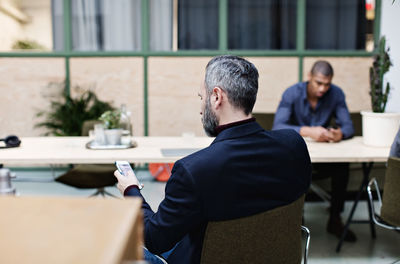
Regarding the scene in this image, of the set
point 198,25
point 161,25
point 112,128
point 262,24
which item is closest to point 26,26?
point 161,25

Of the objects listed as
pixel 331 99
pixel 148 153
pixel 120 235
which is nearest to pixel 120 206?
pixel 120 235

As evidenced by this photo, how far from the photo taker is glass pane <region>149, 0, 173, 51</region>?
20.9 ft

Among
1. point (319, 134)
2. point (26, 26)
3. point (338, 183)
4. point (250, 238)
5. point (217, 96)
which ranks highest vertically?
point (26, 26)

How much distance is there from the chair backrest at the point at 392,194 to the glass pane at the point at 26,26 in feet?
16.6

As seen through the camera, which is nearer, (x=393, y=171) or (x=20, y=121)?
(x=393, y=171)

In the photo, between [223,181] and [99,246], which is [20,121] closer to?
[223,181]

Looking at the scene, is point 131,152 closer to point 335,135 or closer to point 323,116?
point 335,135

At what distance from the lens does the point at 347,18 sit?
6500 millimetres

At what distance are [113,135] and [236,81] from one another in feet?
6.14

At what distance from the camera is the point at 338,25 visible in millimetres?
6512

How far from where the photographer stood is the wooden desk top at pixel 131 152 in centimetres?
294

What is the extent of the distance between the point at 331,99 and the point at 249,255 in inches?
114

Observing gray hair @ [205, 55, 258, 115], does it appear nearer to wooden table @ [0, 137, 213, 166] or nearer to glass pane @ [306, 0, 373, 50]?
wooden table @ [0, 137, 213, 166]

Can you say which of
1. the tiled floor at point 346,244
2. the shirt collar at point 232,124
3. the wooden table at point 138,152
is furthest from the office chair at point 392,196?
the shirt collar at point 232,124
